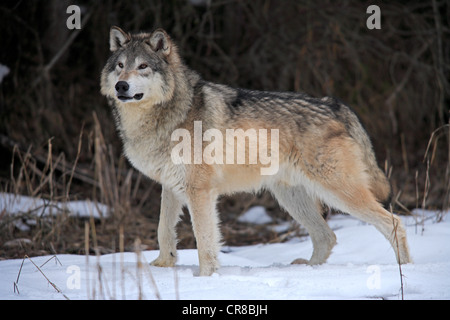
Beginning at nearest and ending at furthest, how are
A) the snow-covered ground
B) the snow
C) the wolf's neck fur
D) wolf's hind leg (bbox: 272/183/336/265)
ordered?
the snow-covered ground < the wolf's neck fur < wolf's hind leg (bbox: 272/183/336/265) < the snow

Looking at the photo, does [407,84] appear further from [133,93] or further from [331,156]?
[133,93]

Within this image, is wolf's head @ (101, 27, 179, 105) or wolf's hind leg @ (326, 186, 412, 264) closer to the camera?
wolf's head @ (101, 27, 179, 105)

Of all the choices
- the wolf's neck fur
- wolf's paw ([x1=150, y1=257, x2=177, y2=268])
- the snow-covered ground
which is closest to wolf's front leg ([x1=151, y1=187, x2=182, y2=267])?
wolf's paw ([x1=150, y1=257, x2=177, y2=268])

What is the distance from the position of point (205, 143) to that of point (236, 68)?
15.9 feet

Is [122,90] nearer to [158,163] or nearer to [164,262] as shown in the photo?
[158,163]

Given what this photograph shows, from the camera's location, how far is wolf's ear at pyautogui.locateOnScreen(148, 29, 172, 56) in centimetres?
439

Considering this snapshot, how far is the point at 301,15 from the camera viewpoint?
8781 mm

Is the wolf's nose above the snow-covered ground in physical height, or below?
above

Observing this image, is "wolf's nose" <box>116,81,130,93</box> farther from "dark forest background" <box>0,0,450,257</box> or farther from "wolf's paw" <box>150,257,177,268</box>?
"dark forest background" <box>0,0,450,257</box>

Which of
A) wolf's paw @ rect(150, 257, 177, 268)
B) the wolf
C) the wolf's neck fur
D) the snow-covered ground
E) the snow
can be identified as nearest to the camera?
the snow-covered ground

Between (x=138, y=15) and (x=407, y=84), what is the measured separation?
527 cm

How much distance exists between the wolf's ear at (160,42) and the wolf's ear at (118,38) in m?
0.22

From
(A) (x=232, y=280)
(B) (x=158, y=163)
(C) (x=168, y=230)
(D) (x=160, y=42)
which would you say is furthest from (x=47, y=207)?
(A) (x=232, y=280)

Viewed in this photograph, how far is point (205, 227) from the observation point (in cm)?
419
